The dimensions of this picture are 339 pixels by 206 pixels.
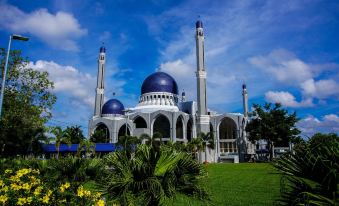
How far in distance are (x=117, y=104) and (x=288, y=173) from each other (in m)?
66.0

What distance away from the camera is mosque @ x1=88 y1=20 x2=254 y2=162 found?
5856 centimetres

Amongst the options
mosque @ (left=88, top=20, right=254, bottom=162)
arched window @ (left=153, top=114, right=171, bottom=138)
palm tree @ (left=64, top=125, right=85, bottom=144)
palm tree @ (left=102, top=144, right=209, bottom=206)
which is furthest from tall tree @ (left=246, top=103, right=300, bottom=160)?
palm tree @ (left=102, top=144, right=209, bottom=206)

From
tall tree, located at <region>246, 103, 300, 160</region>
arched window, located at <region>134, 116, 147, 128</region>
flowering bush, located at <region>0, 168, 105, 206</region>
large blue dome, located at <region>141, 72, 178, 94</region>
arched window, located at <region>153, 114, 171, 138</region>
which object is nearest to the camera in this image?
flowering bush, located at <region>0, 168, 105, 206</region>

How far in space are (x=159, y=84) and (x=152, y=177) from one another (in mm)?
63727

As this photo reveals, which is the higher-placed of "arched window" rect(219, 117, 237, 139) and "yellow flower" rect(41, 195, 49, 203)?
"arched window" rect(219, 117, 237, 139)

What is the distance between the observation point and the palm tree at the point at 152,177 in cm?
558

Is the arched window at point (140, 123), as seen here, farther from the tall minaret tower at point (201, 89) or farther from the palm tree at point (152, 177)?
the palm tree at point (152, 177)

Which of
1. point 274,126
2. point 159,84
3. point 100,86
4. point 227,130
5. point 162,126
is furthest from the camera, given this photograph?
point 227,130

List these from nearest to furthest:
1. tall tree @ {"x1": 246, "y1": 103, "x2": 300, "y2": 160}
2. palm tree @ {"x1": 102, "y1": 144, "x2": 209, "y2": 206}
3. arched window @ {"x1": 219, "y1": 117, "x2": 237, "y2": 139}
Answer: palm tree @ {"x1": 102, "y1": 144, "x2": 209, "y2": 206}
tall tree @ {"x1": 246, "y1": 103, "x2": 300, "y2": 160}
arched window @ {"x1": 219, "y1": 117, "x2": 237, "y2": 139}

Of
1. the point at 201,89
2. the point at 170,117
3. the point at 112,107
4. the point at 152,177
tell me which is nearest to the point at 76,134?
the point at 112,107

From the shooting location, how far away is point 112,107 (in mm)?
67812

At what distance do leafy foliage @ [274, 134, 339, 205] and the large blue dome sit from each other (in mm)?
64251

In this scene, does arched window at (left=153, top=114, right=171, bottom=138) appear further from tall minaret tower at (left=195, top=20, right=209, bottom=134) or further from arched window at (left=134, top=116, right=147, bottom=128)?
tall minaret tower at (left=195, top=20, right=209, bottom=134)

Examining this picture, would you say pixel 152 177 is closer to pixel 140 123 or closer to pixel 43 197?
pixel 43 197
